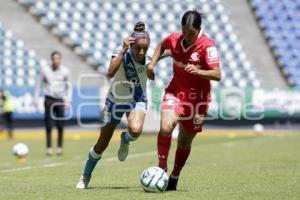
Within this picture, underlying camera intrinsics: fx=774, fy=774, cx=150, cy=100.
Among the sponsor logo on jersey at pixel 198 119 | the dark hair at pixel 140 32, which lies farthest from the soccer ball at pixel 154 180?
the dark hair at pixel 140 32

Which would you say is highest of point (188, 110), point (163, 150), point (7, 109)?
point (188, 110)

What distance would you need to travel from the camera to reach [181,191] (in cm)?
926

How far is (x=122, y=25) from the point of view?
34.8 metres

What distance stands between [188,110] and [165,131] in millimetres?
410

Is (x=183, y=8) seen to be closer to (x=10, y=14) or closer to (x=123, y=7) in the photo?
(x=123, y=7)

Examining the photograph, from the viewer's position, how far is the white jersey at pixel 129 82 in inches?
390

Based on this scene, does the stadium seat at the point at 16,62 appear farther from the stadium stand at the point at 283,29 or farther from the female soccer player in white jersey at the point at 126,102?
the female soccer player in white jersey at the point at 126,102

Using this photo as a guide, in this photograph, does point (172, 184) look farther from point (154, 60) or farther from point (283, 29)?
point (283, 29)

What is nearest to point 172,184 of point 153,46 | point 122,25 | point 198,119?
point 198,119

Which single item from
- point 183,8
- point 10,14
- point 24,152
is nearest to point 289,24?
point 183,8

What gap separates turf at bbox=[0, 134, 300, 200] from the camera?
28.8 ft

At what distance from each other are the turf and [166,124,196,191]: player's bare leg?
0.58ft

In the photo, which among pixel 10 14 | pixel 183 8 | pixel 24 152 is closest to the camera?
pixel 24 152

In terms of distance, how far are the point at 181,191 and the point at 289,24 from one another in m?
28.5
